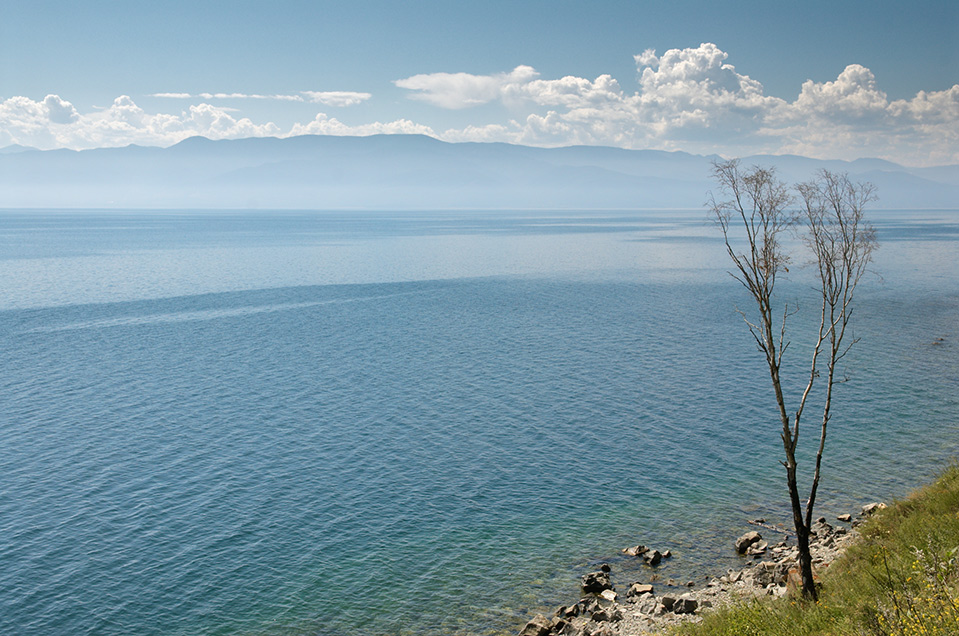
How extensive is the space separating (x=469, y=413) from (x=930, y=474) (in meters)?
27.2

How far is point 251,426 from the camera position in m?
45.9

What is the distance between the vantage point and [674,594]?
83.4 feet

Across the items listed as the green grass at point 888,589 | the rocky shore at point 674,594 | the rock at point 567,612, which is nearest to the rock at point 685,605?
the rocky shore at point 674,594

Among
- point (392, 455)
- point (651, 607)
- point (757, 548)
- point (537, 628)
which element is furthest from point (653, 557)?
point (392, 455)

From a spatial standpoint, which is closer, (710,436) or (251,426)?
(710,436)

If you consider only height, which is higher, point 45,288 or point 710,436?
point 45,288

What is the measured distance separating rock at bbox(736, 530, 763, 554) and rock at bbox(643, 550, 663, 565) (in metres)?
3.48

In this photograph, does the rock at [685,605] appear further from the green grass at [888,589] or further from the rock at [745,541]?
the rock at [745,541]

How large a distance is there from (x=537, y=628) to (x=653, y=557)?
7.32 meters

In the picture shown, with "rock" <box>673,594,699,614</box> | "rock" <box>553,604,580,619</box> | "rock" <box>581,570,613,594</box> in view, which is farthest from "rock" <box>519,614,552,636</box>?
"rock" <box>673,594,699,614</box>

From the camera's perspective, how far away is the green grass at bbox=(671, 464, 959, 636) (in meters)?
12.0

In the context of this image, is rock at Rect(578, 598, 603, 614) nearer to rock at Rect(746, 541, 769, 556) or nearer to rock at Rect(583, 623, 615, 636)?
rock at Rect(583, 623, 615, 636)

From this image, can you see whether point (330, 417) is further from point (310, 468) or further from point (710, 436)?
point (710, 436)

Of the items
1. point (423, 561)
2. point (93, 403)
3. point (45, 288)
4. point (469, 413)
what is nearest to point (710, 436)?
point (469, 413)
